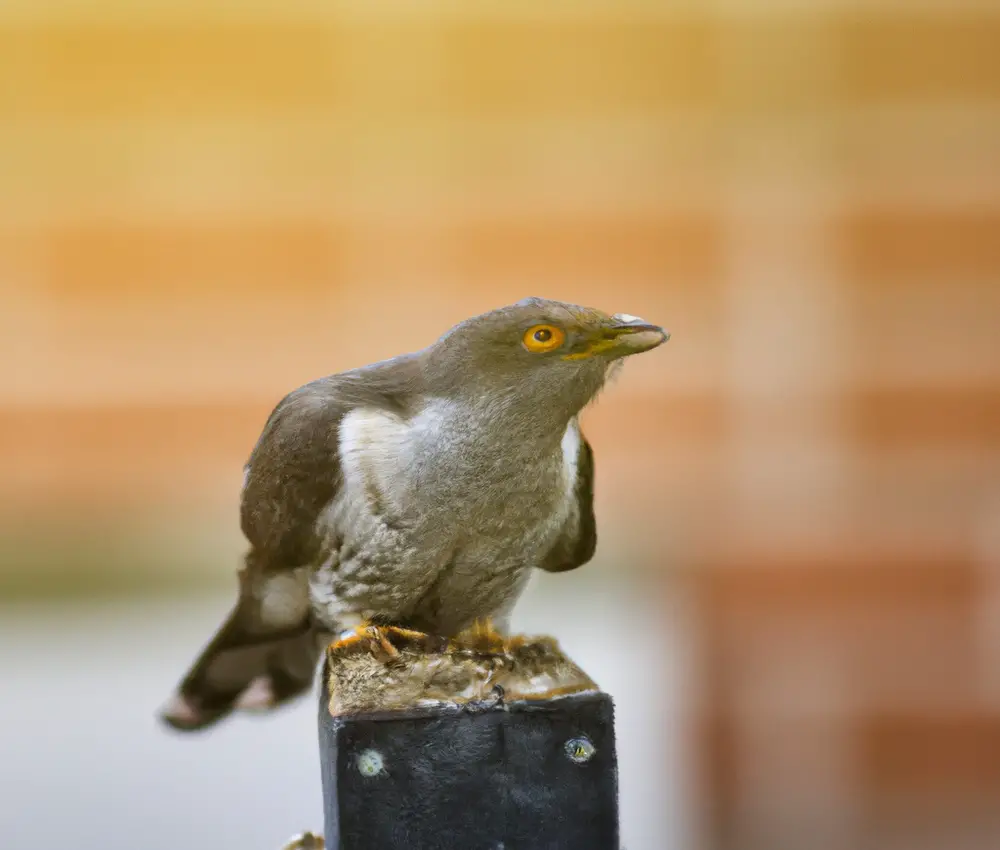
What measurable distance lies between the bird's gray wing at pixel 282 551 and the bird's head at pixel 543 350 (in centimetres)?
10

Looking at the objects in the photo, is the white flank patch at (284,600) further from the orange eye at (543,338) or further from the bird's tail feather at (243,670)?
the orange eye at (543,338)

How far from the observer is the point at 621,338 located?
979 millimetres

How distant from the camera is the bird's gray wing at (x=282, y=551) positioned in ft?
3.59

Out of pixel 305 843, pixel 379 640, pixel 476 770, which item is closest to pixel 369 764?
pixel 476 770

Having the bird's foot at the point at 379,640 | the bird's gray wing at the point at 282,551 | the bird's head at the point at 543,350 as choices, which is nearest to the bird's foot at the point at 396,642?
the bird's foot at the point at 379,640

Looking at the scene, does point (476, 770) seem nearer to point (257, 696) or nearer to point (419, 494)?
point (419, 494)

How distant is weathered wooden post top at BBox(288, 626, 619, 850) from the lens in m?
0.85

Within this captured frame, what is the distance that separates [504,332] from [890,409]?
72.6 inches

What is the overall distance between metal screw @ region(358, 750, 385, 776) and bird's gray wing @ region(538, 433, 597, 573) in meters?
0.36

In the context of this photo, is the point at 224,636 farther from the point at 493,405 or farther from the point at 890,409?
the point at 890,409

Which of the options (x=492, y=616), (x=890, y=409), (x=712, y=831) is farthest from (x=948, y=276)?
(x=492, y=616)

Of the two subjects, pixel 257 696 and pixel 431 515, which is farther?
pixel 257 696

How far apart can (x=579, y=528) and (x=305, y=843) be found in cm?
41

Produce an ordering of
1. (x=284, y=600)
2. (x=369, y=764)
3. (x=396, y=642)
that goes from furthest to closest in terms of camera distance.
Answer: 1. (x=284, y=600)
2. (x=396, y=642)
3. (x=369, y=764)
